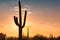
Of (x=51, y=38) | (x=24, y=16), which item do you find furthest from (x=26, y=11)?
(x=51, y=38)

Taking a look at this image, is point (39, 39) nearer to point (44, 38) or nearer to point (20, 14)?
point (44, 38)

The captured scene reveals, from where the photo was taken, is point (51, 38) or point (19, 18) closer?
point (19, 18)

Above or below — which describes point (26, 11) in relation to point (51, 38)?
above

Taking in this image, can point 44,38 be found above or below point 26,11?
below

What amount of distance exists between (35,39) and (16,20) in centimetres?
2013

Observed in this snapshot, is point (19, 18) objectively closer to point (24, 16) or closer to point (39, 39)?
point (24, 16)

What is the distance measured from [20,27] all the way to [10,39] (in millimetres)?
20377

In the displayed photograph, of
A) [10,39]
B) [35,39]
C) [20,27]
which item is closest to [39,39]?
[35,39]

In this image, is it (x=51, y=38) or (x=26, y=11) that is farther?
(x=51, y=38)

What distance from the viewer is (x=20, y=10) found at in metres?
26.0

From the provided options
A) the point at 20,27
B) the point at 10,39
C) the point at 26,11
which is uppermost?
the point at 26,11

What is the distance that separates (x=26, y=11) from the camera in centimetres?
2600

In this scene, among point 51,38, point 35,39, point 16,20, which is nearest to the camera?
point 16,20

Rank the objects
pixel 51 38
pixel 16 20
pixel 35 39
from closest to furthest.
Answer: pixel 16 20, pixel 51 38, pixel 35 39
